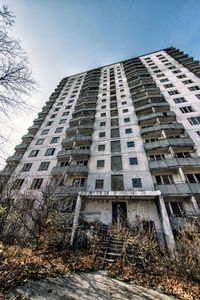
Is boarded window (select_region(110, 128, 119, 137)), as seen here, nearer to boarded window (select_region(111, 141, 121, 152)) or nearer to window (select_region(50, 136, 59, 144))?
boarded window (select_region(111, 141, 121, 152))

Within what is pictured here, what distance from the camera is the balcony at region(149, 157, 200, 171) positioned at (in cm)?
1230

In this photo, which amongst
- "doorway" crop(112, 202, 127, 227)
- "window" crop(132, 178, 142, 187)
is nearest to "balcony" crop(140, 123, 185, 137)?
"window" crop(132, 178, 142, 187)

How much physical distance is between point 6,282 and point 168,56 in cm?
4687

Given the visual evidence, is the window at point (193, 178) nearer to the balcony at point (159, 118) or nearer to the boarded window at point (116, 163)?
the boarded window at point (116, 163)

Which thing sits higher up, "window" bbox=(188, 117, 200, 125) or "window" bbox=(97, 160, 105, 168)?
"window" bbox=(188, 117, 200, 125)

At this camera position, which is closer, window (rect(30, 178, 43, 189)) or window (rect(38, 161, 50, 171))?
window (rect(30, 178, 43, 189))

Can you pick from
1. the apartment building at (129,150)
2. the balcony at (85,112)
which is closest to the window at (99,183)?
the apartment building at (129,150)

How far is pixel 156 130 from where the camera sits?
16.4 m

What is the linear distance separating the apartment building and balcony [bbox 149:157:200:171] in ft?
0.31

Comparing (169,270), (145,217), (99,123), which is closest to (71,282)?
(169,270)

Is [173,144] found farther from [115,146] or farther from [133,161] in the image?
[115,146]

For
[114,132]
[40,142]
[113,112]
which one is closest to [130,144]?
[114,132]

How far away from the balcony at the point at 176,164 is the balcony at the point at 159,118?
747 cm

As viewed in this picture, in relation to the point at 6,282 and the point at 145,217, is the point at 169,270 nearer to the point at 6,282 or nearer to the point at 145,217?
the point at 145,217
